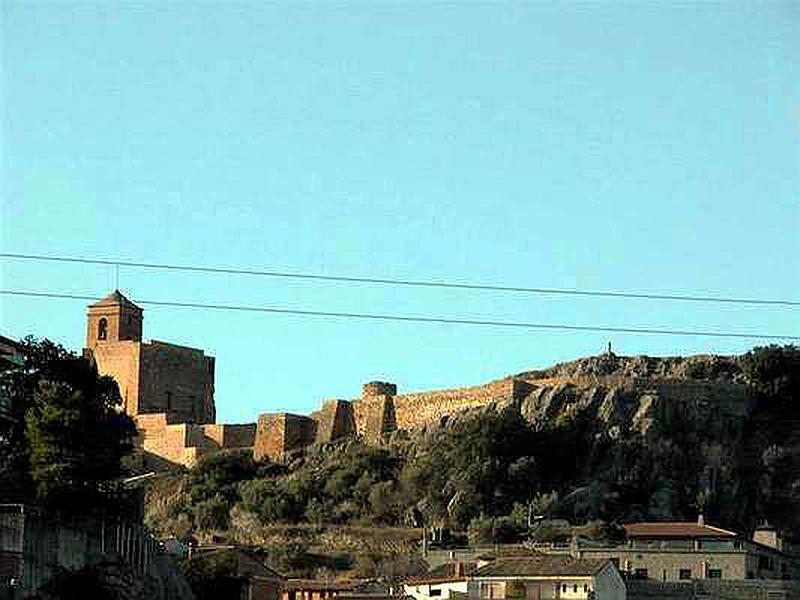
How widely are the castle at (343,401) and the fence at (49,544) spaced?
42.7m

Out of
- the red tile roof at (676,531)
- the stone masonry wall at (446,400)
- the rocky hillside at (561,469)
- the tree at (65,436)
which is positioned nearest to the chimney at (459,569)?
the red tile roof at (676,531)

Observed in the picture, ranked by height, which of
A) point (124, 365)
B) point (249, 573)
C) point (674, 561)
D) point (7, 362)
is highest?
point (124, 365)

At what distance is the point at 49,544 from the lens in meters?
59.9

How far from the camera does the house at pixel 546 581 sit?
250 ft

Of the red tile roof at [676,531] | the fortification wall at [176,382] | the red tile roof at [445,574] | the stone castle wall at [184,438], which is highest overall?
the fortification wall at [176,382]

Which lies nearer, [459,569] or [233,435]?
[459,569]

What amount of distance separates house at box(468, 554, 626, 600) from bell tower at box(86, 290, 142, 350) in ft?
156

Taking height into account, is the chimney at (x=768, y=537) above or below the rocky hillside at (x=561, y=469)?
below

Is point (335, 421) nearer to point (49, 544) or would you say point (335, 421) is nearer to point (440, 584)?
point (440, 584)

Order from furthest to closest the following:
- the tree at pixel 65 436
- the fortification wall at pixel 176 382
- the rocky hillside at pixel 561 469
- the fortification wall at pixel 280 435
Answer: the fortification wall at pixel 176 382
the fortification wall at pixel 280 435
the rocky hillside at pixel 561 469
the tree at pixel 65 436

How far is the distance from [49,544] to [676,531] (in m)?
38.9

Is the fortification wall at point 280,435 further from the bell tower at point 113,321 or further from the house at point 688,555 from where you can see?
the house at point 688,555

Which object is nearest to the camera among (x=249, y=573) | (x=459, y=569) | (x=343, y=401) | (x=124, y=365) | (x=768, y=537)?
(x=249, y=573)

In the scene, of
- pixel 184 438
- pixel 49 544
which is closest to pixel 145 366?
pixel 184 438
